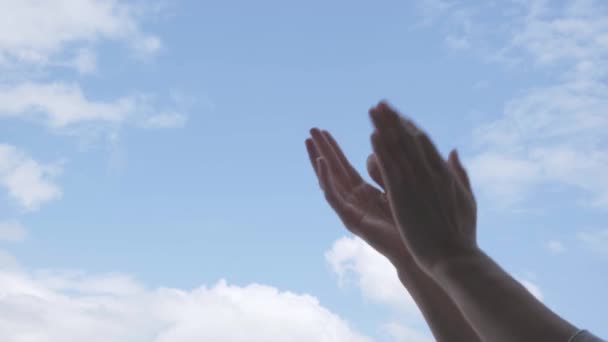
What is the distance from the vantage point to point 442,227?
69 cm

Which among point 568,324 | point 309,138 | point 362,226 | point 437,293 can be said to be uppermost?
point 309,138

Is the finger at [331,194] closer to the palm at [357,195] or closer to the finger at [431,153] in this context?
the palm at [357,195]

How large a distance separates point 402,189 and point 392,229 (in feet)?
0.63

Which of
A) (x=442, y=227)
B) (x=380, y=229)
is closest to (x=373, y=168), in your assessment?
(x=380, y=229)

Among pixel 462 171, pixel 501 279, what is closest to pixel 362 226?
pixel 462 171

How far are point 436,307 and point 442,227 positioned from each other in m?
0.20

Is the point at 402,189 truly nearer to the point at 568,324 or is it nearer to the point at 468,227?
the point at 468,227

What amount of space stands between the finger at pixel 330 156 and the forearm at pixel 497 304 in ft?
1.16

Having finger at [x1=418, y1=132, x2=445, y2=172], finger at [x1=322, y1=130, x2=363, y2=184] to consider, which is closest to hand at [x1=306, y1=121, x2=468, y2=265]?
finger at [x1=322, y1=130, x2=363, y2=184]

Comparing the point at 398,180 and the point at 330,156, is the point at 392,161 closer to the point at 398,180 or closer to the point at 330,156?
the point at 398,180

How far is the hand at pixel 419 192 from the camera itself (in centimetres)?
69

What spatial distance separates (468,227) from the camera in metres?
0.72

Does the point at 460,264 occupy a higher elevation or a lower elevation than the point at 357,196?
lower

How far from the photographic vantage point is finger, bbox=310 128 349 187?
1012 mm
